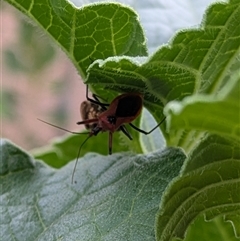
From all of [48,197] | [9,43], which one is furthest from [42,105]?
[48,197]

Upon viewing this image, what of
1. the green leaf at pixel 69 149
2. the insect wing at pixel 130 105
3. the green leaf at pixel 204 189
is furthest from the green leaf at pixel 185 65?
the green leaf at pixel 69 149

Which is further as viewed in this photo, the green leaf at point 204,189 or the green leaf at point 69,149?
the green leaf at point 69,149

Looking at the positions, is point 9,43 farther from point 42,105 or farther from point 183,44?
point 183,44

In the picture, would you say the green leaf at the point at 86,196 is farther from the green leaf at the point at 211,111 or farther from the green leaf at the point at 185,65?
the green leaf at the point at 211,111

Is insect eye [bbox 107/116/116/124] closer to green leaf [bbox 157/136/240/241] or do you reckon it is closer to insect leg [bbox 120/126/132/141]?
insect leg [bbox 120/126/132/141]

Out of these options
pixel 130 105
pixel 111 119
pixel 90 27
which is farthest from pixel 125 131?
pixel 90 27

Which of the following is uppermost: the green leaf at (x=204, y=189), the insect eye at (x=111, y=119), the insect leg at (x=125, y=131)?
the green leaf at (x=204, y=189)
